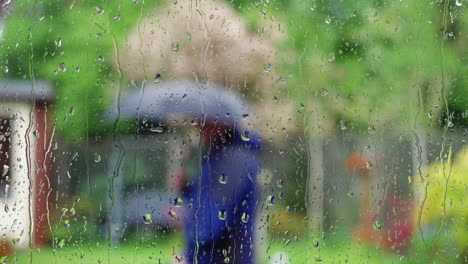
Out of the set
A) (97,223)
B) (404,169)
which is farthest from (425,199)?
(97,223)

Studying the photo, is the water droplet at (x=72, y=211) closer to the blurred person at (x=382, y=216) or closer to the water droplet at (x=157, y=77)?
the water droplet at (x=157, y=77)

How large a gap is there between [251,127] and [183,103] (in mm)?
199

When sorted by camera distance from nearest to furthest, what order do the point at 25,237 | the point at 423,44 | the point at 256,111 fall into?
the point at 25,237
the point at 256,111
the point at 423,44

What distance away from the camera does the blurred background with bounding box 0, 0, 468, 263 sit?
1341 millimetres

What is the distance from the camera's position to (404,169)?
1.46m

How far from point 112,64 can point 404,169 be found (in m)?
0.88

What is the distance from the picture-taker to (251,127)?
4.61 feet

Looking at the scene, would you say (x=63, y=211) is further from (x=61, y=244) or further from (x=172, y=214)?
(x=172, y=214)

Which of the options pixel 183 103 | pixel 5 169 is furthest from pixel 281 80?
pixel 5 169

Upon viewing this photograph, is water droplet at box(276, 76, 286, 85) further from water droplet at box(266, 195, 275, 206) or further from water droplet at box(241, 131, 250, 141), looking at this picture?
water droplet at box(266, 195, 275, 206)

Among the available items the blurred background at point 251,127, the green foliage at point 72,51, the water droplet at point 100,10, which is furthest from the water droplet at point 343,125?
the water droplet at point 100,10

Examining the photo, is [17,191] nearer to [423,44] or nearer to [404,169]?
[404,169]

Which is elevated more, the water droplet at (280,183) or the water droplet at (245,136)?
the water droplet at (245,136)

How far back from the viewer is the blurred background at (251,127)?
4.40 ft
